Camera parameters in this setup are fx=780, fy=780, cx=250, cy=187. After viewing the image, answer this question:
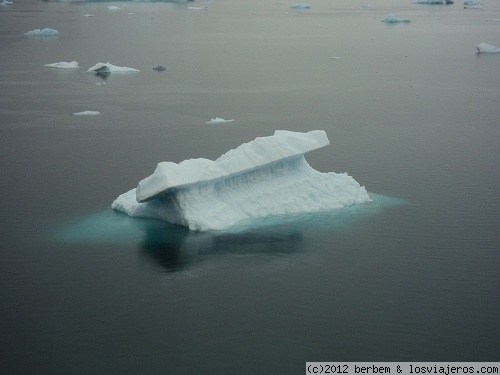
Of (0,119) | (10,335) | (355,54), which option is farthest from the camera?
(355,54)

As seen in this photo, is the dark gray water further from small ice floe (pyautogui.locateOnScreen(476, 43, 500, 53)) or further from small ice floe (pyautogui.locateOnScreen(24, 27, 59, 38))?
small ice floe (pyautogui.locateOnScreen(24, 27, 59, 38))

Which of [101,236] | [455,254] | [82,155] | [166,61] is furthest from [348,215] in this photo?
[166,61]

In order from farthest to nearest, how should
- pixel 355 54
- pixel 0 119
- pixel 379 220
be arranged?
pixel 355 54, pixel 0 119, pixel 379 220

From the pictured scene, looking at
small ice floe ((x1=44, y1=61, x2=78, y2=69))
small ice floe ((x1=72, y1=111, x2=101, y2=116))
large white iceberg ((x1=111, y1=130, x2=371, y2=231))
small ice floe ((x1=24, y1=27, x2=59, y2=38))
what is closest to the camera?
large white iceberg ((x1=111, y1=130, x2=371, y2=231))

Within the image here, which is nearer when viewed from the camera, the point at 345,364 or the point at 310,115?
the point at 345,364

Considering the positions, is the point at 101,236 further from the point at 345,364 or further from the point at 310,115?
the point at 310,115

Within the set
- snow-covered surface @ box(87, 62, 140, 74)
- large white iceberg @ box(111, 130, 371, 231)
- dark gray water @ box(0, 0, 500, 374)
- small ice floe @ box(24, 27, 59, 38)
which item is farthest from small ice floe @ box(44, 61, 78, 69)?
large white iceberg @ box(111, 130, 371, 231)

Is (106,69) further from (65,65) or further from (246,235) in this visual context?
(246,235)
